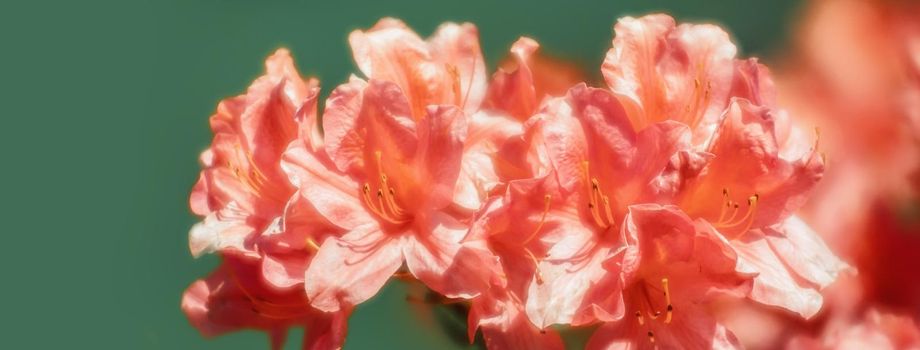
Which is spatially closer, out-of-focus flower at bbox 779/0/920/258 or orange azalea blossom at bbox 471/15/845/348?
orange azalea blossom at bbox 471/15/845/348

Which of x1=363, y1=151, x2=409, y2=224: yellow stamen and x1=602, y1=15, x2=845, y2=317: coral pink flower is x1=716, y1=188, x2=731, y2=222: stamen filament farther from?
x1=363, y1=151, x2=409, y2=224: yellow stamen

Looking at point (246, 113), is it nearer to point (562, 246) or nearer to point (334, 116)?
point (334, 116)

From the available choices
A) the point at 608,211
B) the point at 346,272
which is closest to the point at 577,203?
the point at 608,211

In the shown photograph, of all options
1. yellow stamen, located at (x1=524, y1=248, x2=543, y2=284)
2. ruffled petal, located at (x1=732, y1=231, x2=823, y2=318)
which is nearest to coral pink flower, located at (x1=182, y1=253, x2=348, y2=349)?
yellow stamen, located at (x1=524, y1=248, x2=543, y2=284)

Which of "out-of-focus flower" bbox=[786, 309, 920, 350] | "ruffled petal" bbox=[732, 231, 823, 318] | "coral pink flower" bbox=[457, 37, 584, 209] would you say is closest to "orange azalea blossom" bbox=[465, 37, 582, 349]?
"coral pink flower" bbox=[457, 37, 584, 209]

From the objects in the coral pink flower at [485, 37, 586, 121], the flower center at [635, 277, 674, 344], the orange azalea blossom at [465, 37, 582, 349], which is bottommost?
the flower center at [635, 277, 674, 344]

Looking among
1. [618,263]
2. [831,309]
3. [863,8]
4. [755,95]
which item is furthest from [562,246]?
[863,8]

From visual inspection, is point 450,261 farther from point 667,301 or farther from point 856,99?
point 856,99

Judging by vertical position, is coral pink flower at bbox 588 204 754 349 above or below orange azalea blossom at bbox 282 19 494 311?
below
